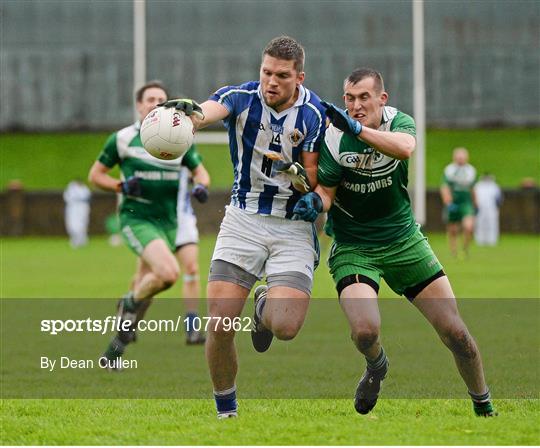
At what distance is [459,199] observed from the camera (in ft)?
76.3

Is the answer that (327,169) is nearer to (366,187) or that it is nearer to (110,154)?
(366,187)

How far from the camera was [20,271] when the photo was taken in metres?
19.8

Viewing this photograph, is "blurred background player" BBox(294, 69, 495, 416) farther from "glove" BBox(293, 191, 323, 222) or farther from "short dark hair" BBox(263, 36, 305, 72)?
"short dark hair" BBox(263, 36, 305, 72)

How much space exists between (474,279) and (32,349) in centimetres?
874

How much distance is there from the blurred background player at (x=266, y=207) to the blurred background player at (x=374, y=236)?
0.18 metres

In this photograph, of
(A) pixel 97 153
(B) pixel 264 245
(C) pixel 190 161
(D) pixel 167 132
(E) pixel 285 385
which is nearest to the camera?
(D) pixel 167 132

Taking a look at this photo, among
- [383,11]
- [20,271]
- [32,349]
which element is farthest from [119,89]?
[32,349]

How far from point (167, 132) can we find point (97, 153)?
1498 inches

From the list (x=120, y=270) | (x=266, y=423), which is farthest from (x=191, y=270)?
(x=120, y=270)

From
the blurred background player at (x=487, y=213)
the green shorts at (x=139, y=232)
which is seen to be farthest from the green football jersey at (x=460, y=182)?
the green shorts at (x=139, y=232)

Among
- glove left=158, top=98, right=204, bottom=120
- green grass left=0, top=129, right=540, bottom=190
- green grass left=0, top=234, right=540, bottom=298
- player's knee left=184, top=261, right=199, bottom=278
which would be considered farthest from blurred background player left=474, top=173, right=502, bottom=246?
glove left=158, top=98, right=204, bottom=120

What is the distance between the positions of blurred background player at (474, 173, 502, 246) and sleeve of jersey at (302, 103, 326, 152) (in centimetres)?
2267

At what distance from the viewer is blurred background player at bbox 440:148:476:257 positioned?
2278 cm

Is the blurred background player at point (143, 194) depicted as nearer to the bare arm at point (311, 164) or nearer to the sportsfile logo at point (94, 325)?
the sportsfile logo at point (94, 325)
